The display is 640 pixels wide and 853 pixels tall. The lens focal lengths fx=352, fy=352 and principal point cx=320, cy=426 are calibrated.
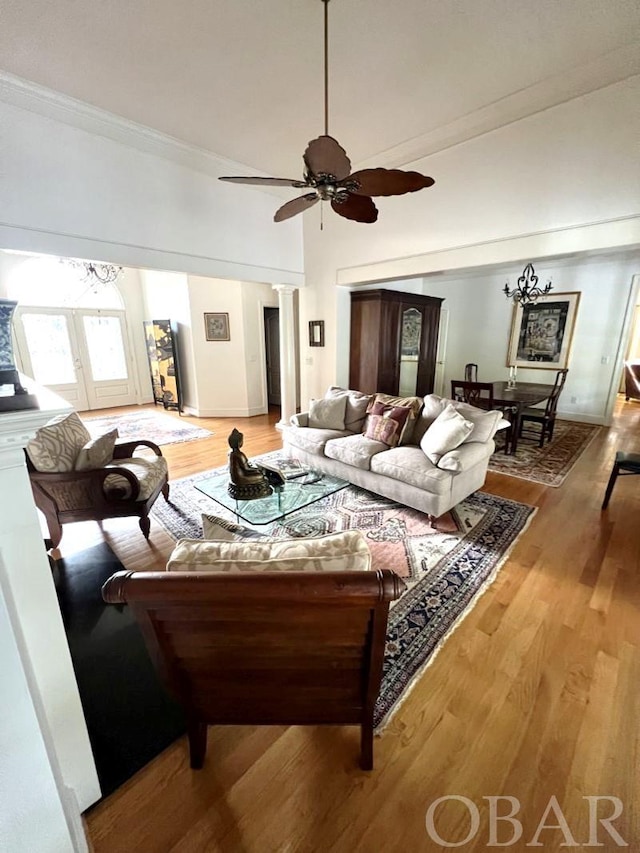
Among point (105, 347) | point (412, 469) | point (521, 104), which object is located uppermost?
point (521, 104)

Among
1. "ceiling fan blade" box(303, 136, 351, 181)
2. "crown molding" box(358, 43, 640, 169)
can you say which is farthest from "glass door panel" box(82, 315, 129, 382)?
"ceiling fan blade" box(303, 136, 351, 181)

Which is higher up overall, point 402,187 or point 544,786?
point 402,187

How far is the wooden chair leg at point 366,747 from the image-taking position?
4.13 ft

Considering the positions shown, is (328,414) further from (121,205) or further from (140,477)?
(121,205)

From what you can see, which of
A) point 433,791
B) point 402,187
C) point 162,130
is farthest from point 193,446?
point 433,791

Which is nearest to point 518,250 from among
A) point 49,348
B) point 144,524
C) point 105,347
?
point 144,524

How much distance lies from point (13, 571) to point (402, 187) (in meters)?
2.50

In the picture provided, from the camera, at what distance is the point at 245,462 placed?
8.73 ft

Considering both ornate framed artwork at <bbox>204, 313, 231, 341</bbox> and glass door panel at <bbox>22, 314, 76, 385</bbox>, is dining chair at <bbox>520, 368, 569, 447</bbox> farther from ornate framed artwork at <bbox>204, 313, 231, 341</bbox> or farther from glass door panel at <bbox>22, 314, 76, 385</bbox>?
glass door panel at <bbox>22, 314, 76, 385</bbox>

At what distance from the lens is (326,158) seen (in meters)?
1.88

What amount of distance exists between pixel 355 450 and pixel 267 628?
7.90 ft

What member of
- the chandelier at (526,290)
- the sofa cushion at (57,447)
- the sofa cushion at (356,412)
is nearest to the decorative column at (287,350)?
the sofa cushion at (356,412)

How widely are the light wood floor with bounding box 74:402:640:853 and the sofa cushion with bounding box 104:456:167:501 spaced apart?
165 centimetres

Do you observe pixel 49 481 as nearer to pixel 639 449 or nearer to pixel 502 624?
pixel 502 624
